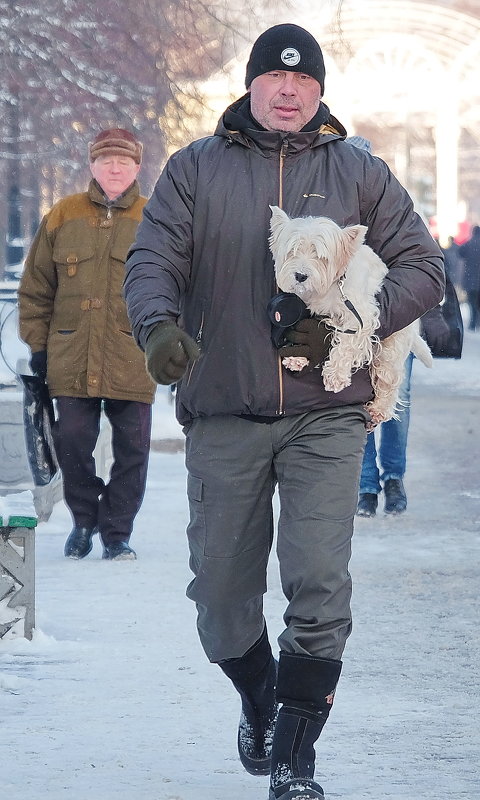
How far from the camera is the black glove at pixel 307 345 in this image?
13.4ft

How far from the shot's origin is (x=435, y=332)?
810 cm

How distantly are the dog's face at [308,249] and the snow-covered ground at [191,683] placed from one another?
52.8 inches

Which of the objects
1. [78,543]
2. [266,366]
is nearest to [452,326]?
[78,543]

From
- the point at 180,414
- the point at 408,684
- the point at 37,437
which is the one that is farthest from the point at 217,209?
the point at 37,437

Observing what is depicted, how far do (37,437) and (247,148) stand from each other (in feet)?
10.9

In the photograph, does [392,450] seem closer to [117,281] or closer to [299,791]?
[117,281]

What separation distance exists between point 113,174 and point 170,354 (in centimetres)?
382

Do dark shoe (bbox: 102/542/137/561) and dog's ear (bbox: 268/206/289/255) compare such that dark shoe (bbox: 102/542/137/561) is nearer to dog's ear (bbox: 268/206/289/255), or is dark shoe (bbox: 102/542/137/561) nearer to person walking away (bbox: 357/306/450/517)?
person walking away (bbox: 357/306/450/517)

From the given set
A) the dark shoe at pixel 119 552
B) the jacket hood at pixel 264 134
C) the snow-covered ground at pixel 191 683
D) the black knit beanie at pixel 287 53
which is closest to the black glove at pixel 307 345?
the jacket hood at pixel 264 134

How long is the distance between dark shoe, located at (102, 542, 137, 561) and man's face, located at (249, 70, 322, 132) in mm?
3787

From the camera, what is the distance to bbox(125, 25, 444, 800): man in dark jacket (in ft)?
13.2

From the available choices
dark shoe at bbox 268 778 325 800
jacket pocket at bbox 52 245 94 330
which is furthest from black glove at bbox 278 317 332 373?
jacket pocket at bbox 52 245 94 330

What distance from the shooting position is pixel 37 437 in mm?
7254

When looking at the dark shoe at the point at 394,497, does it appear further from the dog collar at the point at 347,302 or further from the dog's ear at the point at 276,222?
the dog's ear at the point at 276,222
